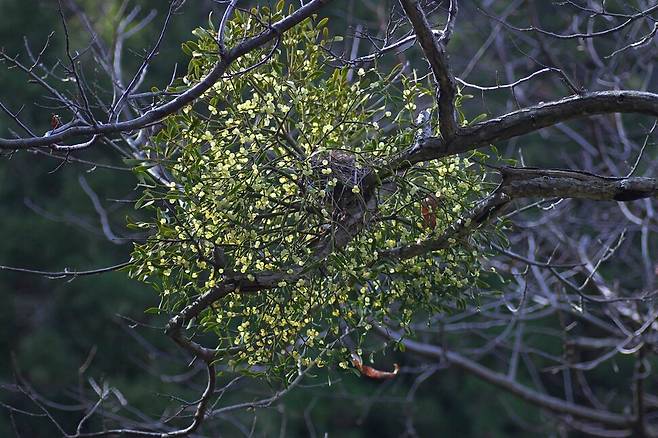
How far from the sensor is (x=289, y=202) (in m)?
2.20

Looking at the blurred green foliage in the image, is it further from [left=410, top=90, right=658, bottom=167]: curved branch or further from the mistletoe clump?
[left=410, top=90, right=658, bottom=167]: curved branch

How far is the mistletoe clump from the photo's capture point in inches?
84.1

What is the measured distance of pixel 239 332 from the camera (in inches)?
92.9

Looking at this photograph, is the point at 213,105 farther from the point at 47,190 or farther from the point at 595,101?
the point at 47,190

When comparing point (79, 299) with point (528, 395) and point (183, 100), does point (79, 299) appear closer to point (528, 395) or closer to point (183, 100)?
point (528, 395)

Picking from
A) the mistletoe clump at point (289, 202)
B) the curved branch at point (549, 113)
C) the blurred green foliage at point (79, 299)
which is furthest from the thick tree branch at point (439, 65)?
the blurred green foliage at point (79, 299)

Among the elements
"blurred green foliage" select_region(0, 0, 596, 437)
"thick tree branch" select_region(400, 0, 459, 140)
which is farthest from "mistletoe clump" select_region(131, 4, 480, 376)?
"blurred green foliage" select_region(0, 0, 596, 437)

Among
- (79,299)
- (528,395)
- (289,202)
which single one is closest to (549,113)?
(289,202)

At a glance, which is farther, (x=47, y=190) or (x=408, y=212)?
(x=47, y=190)

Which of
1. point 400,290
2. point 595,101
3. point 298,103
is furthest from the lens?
point 400,290

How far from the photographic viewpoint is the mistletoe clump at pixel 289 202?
7.01ft

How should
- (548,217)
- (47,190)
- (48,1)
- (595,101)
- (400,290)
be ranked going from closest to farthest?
(595,101) < (400,290) < (548,217) < (48,1) < (47,190)

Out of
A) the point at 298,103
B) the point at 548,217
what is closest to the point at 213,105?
the point at 298,103

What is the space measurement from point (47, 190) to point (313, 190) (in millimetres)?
7662
